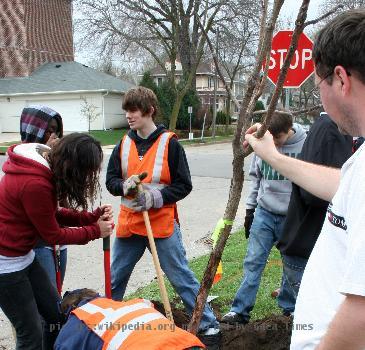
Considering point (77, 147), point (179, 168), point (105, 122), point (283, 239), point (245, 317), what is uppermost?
point (77, 147)

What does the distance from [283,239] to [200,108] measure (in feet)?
102

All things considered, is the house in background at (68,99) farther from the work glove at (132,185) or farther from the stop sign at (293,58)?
the work glove at (132,185)

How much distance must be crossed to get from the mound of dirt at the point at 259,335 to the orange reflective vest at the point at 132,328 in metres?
1.54

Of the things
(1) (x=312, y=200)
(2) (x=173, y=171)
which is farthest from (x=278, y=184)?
(1) (x=312, y=200)

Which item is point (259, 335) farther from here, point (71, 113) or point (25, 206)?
point (71, 113)

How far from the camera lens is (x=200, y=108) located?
33344 millimetres

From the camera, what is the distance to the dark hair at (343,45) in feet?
3.49

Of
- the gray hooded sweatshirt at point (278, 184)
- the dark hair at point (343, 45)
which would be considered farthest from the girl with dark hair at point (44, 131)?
the dark hair at point (343, 45)

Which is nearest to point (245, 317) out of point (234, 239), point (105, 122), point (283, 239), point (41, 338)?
point (283, 239)

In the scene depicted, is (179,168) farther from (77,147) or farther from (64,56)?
(64,56)

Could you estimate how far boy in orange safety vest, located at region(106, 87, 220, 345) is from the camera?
3273 millimetres

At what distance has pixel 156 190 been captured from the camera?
3.23 m

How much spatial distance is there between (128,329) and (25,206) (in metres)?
0.92

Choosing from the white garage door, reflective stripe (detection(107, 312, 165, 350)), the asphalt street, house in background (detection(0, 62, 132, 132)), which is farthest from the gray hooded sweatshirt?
the white garage door
